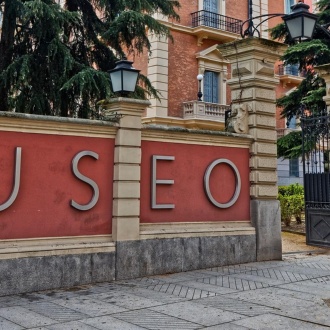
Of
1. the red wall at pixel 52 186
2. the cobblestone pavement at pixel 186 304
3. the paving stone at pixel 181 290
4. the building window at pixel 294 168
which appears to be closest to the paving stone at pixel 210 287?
the cobblestone pavement at pixel 186 304

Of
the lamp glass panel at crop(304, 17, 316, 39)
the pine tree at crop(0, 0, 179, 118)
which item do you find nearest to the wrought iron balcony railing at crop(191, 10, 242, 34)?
the pine tree at crop(0, 0, 179, 118)

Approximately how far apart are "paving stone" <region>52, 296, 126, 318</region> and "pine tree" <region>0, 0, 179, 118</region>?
6616 millimetres

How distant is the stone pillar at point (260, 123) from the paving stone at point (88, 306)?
195 inches

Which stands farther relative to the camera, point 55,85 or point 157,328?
point 55,85

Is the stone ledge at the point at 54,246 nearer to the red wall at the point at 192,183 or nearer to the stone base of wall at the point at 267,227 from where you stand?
the red wall at the point at 192,183

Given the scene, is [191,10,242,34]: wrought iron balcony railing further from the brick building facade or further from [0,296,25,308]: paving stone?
[0,296,25,308]: paving stone

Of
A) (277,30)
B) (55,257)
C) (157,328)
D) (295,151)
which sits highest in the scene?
(277,30)

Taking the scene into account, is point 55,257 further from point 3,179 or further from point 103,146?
point 103,146

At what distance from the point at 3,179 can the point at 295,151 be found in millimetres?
12056

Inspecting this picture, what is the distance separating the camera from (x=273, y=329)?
5363mm

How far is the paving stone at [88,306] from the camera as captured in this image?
6.10 meters

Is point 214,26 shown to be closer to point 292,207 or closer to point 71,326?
point 292,207

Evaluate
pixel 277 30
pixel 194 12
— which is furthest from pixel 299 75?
pixel 277 30

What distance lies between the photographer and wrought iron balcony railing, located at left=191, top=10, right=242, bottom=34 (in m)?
24.1
